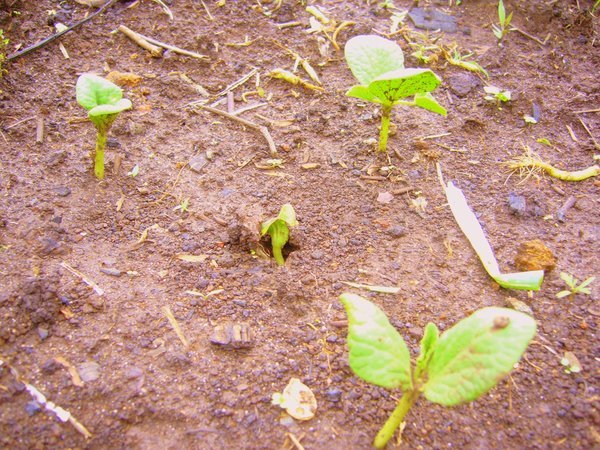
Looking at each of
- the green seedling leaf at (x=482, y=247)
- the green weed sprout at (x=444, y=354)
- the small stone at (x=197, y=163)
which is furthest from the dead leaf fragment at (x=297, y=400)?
the small stone at (x=197, y=163)

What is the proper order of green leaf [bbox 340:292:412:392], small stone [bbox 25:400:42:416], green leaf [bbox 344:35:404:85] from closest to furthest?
green leaf [bbox 340:292:412:392]
small stone [bbox 25:400:42:416]
green leaf [bbox 344:35:404:85]

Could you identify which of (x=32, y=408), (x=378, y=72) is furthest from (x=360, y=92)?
(x=32, y=408)

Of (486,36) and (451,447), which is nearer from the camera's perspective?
(451,447)

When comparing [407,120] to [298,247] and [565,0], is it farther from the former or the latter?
[565,0]

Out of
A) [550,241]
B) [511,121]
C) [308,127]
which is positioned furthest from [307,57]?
[550,241]

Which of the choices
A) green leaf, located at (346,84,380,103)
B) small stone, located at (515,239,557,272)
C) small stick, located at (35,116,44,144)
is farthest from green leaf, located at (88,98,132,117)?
small stone, located at (515,239,557,272)

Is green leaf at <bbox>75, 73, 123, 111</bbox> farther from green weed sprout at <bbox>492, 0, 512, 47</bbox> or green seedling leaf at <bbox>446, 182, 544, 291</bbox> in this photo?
green weed sprout at <bbox>492, 0, 512, 47</bbox>

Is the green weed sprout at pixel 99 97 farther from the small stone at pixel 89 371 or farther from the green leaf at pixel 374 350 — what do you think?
the green leaf at pixel 374 350
